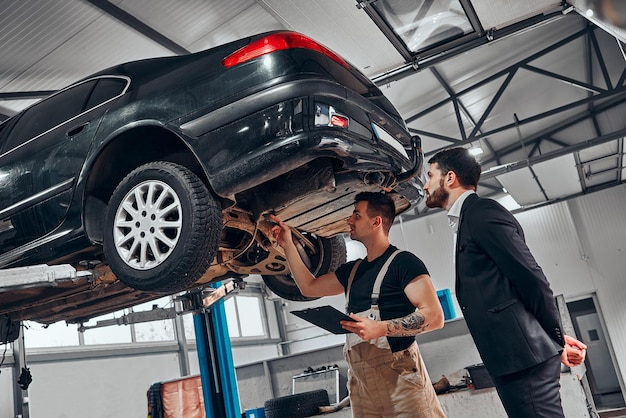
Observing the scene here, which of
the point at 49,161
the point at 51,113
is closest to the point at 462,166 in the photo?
the point at 49,161

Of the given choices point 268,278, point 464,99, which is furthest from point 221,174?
point 464,99

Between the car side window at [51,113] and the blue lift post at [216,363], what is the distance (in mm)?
2500

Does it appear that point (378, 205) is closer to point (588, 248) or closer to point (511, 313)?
point (511, 313)

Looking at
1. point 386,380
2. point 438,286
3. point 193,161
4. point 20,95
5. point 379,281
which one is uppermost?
point 20,95

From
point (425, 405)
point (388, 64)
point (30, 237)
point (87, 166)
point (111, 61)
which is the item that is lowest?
point (425, 405)

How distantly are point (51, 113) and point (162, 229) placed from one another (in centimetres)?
116

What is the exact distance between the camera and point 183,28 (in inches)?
223

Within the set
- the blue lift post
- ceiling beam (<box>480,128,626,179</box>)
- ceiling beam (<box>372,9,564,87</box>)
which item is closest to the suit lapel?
the blue lift post

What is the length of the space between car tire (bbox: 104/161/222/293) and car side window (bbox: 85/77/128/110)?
524 mm

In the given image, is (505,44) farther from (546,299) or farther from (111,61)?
(546,299)

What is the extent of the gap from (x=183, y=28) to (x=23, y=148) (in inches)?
124

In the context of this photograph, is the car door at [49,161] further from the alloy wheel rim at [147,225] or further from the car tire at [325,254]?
the car tire at [325,254]

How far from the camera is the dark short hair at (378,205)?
248cm

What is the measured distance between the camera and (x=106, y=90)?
278 cm
